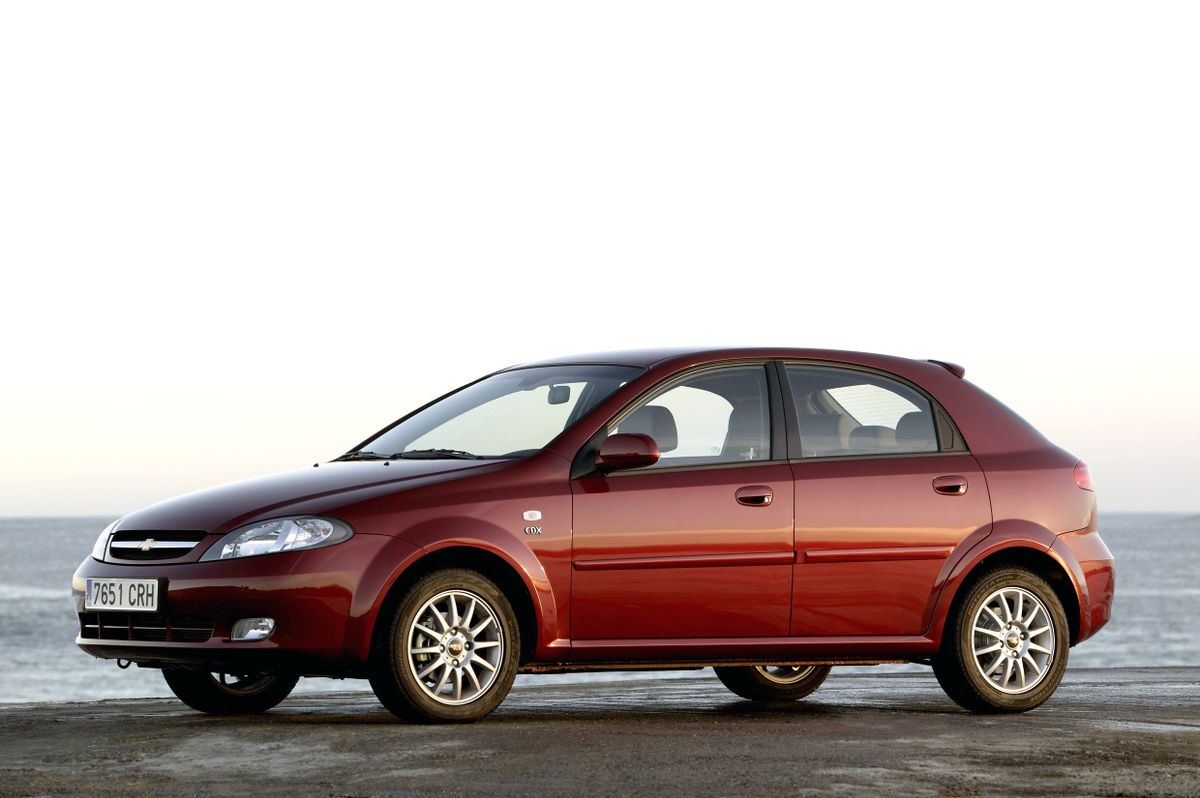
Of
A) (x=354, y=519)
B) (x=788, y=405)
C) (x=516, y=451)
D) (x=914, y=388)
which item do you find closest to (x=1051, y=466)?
(x=914, y=388)

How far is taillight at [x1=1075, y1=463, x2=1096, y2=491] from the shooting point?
32.0ft

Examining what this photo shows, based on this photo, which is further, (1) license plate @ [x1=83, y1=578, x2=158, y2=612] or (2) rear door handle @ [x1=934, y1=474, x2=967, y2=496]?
(2) rear door handle @ [x1=934, y1=474, x2=967, y2=496]

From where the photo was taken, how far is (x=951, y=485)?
30.6 ft

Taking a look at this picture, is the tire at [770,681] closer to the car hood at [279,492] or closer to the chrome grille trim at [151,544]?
the car hood at [279,492]

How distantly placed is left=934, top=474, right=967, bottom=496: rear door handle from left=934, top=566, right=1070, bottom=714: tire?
47 cm

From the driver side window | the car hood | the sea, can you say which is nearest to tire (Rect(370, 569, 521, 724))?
the car hood

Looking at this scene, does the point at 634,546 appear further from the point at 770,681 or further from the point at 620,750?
the point at 770,681

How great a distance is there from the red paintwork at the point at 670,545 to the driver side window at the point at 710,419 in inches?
3.6

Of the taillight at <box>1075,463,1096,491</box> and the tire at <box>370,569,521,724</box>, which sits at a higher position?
the taillight at <box>1075,463,1096,491</box>

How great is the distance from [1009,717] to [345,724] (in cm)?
340

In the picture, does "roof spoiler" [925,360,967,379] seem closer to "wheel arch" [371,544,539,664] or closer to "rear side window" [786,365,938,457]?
"rear side window" [786,365,938,457]

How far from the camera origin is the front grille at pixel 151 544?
26.8 ft

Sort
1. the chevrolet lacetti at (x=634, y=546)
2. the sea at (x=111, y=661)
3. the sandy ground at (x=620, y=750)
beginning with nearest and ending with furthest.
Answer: the sandy ground at (x=620, y=750)
the chevrolet lacetti at (x=634, y=546)
the sea at (x=111, y=661)

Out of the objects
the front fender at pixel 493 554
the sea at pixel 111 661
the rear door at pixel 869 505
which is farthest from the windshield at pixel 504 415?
the sea at pixel 111 661
